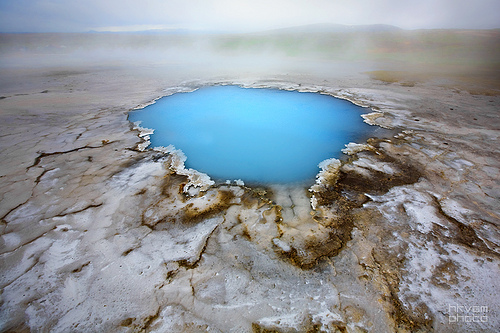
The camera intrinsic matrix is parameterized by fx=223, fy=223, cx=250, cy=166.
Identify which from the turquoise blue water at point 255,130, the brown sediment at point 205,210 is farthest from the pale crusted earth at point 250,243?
the turquoise blue water at point 255,130

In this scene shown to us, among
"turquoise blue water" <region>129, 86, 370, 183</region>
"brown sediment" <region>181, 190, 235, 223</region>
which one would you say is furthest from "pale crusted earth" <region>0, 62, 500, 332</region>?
"turquoise blue water" <region>129, 86, 370, 183</region>

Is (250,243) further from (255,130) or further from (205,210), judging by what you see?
(255,130)

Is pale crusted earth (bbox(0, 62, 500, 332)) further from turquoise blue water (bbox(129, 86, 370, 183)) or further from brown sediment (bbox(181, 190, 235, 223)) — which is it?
turquoise blue water (bbox(129, 86, 370, 183))

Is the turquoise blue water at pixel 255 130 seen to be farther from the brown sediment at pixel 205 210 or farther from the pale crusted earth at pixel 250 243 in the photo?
the brown sediment at pixel 205 210

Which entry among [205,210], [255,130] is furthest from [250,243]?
[255,130]

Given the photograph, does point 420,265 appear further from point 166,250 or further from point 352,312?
point 166,250

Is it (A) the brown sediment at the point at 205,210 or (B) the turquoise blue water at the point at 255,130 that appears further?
(B) the turquoise blue water at the point at 255,130

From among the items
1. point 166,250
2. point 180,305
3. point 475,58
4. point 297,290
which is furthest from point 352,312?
point 475,58
